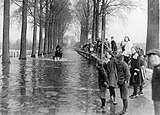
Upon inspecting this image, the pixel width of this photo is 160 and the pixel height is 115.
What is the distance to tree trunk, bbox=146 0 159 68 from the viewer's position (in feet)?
43.8

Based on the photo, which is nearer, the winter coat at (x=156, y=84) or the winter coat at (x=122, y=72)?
the winter coat at (x=156, y=84)

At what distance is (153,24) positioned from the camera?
1344 cm

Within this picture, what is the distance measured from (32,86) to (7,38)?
11860 millimetres

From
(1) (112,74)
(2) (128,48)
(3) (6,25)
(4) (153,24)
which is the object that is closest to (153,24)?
(4) (153,24)

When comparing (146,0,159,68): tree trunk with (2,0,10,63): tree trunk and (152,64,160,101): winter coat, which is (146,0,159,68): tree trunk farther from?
(2,0,10,63): tree trunk

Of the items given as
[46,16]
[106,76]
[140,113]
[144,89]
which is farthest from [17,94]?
[46,16]

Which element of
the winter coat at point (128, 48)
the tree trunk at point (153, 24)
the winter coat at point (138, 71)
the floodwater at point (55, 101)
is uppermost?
the tree trunk at point (153, 24)

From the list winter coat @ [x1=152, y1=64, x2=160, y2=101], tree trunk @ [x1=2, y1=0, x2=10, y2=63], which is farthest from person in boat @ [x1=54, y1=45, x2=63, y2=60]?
winter coat @ [x1=152, y1=64, x2=160, y2=101]

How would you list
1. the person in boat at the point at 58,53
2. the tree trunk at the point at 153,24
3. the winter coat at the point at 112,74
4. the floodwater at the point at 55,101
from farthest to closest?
the person in boat at the point at 58,53, the tree trunk at the point at 153,24, the winter coat at the point at 112,74, the floodwater at the point at 55,101

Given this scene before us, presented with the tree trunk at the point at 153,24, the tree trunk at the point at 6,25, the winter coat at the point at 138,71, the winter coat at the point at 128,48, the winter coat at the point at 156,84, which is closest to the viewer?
the winter coat at the point at 156,84

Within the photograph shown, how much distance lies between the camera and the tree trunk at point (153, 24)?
13.3 meters

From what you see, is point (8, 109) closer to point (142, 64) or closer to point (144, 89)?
point (142, 64)

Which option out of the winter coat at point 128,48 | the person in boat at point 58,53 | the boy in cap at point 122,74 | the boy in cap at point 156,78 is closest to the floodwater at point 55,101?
the boy in cap at point 122,74

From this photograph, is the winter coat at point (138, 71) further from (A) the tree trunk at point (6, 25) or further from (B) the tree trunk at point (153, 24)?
(A) the tree trunk at point (6, 25)
